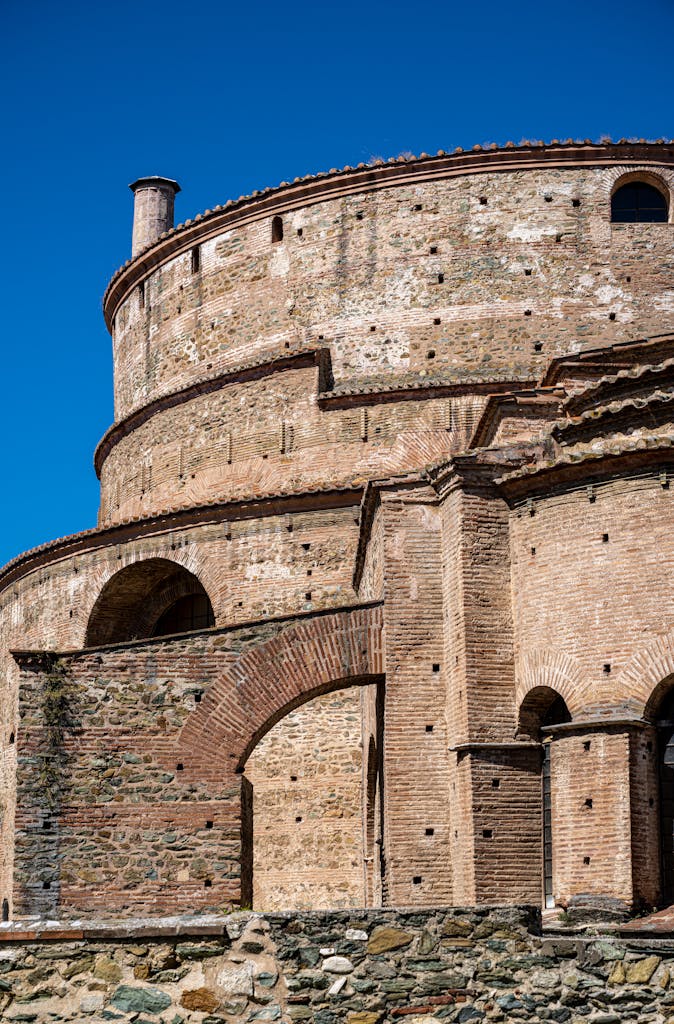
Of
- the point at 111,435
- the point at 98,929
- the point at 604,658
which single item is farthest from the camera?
the point at 111,435

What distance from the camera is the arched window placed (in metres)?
25.7

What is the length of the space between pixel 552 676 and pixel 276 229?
14.5 meters

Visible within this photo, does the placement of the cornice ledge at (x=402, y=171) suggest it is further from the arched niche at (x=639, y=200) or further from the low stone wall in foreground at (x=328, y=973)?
the low stone wall in foreground at (x=328, y=973)

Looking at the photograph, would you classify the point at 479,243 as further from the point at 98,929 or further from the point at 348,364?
the point at 98,929

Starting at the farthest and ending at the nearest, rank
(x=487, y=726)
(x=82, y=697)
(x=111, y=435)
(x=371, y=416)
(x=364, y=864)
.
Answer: (x=111, y=435)
(x=371, y=416)
(x=364, y=864)
(x=82, y=697)
(x=487, y=726)

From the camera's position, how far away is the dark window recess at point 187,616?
25.0 meters

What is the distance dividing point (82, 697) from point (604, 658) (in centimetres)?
632

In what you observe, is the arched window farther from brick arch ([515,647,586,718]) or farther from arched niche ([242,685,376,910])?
brick arch ([515,647,586,718])

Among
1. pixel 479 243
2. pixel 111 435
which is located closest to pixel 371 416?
pixel 479 243

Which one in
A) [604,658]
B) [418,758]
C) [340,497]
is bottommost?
[418,758]

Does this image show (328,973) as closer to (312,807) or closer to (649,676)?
(649,676)

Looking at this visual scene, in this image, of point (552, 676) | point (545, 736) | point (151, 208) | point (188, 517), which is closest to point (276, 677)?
point (545, 736)

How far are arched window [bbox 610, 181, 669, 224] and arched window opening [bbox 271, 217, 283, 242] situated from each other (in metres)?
6.25

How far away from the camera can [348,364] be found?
25859mm
